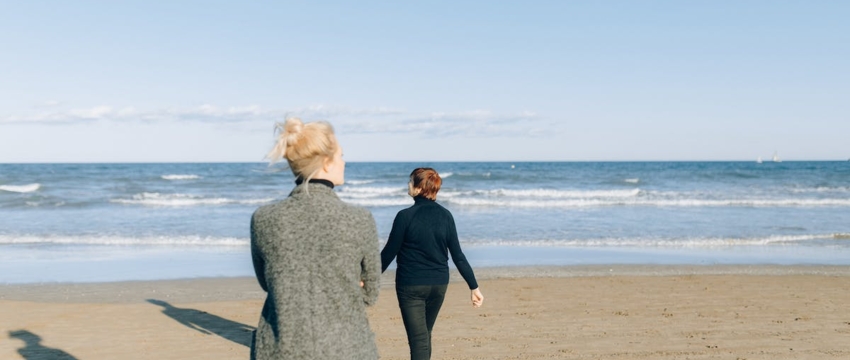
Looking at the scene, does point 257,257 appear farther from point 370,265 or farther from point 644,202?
point 644,202

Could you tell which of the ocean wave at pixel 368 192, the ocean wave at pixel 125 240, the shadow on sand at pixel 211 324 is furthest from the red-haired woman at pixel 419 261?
the ocean wave at pixel 368 192

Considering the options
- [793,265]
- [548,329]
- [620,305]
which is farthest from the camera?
[793,265]

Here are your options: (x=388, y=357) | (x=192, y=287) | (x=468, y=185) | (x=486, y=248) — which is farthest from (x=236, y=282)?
(x=468, y=185)

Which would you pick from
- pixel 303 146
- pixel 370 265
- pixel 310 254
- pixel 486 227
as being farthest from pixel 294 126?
pixel 486 227

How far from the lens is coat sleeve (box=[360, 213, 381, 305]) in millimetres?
2625

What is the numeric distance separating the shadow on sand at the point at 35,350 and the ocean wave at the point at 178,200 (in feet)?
68.4

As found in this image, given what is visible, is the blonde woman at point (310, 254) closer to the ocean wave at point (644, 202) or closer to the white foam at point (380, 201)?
the ocean wave at point (644, 202)

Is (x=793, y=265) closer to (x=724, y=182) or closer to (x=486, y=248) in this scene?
(x=486, y=248)

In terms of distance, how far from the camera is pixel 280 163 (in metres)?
2.61

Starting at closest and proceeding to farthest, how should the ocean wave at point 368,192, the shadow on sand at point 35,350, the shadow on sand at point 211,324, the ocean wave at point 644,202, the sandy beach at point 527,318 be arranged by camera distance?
the shadow on sand at point 35,350, the sandy beach at point 527,318, the shadow on sand at point 211,324, the ocean wave at point 644,202, the ocean wave at point 368,192

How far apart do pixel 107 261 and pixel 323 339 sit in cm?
1166

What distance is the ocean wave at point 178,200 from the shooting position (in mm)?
28430

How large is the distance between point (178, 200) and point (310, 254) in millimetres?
29337

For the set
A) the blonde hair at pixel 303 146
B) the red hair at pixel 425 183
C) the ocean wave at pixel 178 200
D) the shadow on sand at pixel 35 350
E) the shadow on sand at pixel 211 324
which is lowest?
the ocean wave at pixel 178 200
